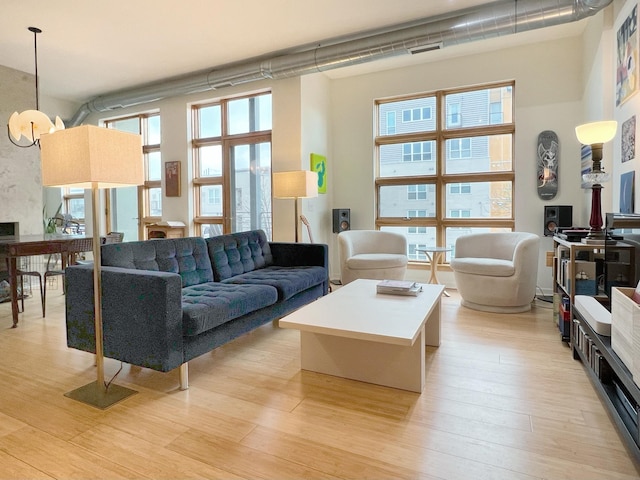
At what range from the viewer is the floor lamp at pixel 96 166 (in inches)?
76.3

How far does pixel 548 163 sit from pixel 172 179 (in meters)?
5.31

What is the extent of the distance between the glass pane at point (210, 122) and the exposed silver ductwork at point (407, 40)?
0.53 metres

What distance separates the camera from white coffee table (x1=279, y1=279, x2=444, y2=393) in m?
2.04

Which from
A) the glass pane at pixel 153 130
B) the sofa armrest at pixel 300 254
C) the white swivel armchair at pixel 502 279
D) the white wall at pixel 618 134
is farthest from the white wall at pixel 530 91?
the glass pane at pixel 153 130

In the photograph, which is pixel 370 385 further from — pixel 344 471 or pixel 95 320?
pixel 95 320

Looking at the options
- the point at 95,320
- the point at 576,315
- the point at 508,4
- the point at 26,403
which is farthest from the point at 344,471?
the point at 508,4

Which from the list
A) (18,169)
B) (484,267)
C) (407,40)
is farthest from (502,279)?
(18,169)

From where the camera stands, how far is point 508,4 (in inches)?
135

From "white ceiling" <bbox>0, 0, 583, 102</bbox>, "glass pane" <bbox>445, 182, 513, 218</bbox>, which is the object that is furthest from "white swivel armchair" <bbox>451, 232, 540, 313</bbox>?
"white ceiling" <bbox>0, 0, 583, 102</bbox>

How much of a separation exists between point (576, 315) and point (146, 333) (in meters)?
2.72

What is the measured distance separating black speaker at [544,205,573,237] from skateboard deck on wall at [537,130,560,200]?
0.25m

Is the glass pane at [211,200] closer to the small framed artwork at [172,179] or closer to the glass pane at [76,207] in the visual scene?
the small framed artwork at [172,179]

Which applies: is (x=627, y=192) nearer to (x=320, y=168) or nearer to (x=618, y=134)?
(x=618, y=134)

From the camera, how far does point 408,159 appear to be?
534 centimetres
